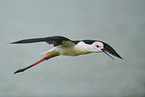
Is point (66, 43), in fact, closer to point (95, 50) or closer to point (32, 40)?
point (95, 50)

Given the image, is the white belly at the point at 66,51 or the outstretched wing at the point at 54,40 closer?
the outstretched wing at the point at 54,40

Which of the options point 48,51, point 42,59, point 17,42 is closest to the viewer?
point 17,42

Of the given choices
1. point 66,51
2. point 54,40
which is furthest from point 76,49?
point 54,40

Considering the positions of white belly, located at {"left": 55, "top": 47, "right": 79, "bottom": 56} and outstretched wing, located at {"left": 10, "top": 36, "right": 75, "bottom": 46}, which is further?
white belly, located at {"left": 55, "top": 47, "right": 79, "bottom": 56}

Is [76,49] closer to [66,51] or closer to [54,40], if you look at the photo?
[66,51]

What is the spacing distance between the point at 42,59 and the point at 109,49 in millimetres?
1158

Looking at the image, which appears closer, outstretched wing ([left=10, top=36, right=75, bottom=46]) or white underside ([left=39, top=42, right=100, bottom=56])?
outstretched wing ([left=10, top=36, right=75, bottom=46])

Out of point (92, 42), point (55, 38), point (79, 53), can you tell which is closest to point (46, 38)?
point (55, 38)

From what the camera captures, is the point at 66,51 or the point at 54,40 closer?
the point at 54,40

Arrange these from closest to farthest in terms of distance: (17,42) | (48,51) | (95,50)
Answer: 1. (17,42)
2. (95,50)
3. (48,51)

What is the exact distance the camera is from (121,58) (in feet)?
14.1

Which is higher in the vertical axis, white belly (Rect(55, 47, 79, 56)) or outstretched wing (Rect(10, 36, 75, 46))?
outstretched wing (Rect(10, 36, 75, 46))

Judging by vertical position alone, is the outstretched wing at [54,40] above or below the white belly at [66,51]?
above

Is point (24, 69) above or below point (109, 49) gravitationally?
below
